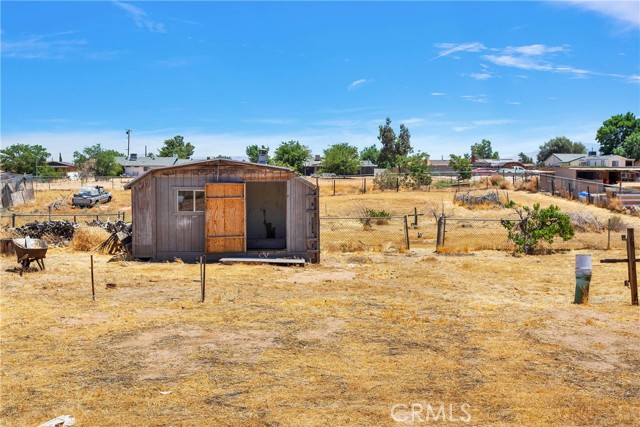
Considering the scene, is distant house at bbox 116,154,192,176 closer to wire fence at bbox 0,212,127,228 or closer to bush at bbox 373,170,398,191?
bush at bbox 373,170,398,191

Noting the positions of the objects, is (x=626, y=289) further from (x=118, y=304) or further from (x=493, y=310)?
(x=118, y=304)

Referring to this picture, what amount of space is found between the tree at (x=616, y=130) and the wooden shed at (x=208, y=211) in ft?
305

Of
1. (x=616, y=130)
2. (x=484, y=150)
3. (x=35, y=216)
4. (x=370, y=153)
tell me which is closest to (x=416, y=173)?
(x=35, y=216)

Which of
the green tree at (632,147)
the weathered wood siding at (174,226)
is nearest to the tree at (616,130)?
the green tree at (632,147)

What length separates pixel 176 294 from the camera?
13656 mm

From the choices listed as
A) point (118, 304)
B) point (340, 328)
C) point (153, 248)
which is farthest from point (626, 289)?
point (153, 248)

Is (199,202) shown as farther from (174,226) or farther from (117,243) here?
(117,243)

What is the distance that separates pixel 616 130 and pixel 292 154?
5890 centimetres

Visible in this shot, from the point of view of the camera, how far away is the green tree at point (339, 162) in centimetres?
7550

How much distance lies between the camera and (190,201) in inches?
770

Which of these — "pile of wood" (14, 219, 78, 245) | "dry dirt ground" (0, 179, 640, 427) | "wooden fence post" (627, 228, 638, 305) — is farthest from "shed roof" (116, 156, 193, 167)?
"wooden fence post" (627, 228, 638, 305)

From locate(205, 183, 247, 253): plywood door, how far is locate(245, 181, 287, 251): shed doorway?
4576mm

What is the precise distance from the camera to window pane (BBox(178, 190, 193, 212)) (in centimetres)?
1948

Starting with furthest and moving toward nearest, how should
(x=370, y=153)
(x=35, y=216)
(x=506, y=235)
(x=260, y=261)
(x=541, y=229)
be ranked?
1. (x=370, y=153)
2. (x=35, y=216)
3. (x=506, y=235)
4. (x=541, y=229)
5. (x=260, y=261)
